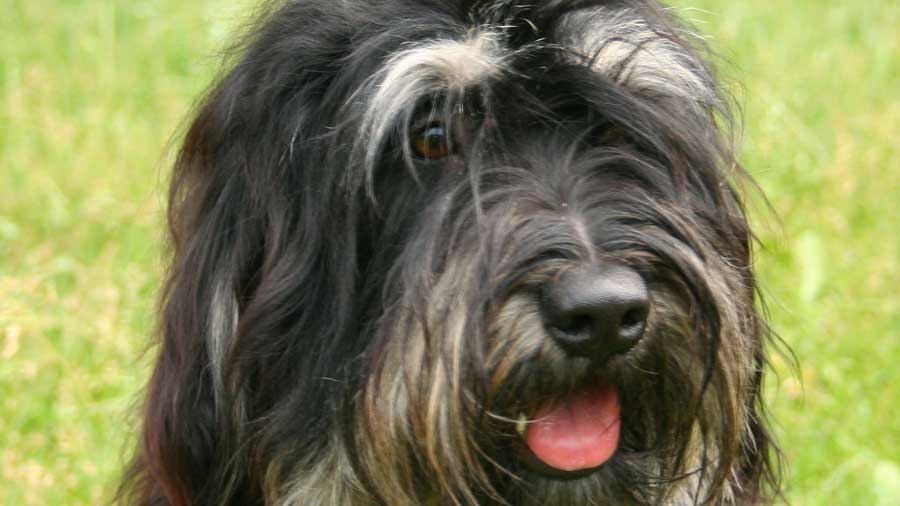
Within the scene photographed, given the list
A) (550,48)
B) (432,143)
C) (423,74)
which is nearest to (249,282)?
(432,143)

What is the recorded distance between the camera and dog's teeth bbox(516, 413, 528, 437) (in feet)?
10.1

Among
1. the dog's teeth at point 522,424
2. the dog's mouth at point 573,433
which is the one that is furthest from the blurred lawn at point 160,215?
the dog's teeth at point 522,424

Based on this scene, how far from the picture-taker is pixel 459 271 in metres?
3.07

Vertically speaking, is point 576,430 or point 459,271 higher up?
point 459,271

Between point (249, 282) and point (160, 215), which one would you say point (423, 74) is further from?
point (160, 215)

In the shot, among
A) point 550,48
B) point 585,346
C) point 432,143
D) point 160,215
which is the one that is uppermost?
point 550,48

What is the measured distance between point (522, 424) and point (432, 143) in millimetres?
686

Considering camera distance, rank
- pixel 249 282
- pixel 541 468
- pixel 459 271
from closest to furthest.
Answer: pixel 459 271 < pixel 541 468 < pixel 249 282

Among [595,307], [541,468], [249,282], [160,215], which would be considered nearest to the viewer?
[595,307]

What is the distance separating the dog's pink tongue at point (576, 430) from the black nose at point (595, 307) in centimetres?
24

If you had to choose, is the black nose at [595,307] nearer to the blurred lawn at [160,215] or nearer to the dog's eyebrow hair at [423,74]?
the dog's eyebrow hair at [423,74]

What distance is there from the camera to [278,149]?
3.39 metres

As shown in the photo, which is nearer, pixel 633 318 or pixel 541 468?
pixel 633 318

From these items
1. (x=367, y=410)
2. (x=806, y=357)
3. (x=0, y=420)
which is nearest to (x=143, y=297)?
(x=0, y=420)
